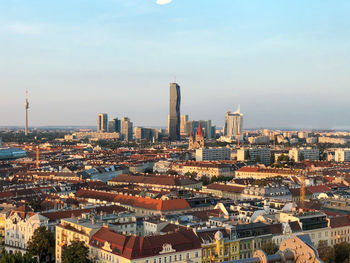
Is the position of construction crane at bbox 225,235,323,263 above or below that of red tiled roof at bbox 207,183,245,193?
above

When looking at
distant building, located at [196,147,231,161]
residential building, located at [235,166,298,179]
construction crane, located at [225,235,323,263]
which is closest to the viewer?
construction crane, located at [225,235,323,263]

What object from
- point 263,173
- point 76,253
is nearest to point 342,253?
point 76,253

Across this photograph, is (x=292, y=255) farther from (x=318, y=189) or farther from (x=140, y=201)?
(x=318, y=189)

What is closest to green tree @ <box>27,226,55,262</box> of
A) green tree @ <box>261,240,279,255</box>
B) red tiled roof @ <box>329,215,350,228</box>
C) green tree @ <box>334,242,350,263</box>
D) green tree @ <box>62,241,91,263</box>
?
green tree @ <box>62,241,91,263</box>

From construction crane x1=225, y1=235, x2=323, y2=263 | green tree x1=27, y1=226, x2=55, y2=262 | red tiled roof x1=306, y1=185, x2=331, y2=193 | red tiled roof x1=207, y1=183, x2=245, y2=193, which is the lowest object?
green tree x1=27, y1=226, x2=55, y2=262

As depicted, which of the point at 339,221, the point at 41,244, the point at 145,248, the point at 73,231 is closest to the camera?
the point at 145,248

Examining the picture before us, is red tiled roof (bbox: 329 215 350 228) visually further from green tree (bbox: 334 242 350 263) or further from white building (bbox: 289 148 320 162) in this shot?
white building (bbox: 289 148 320 162)
